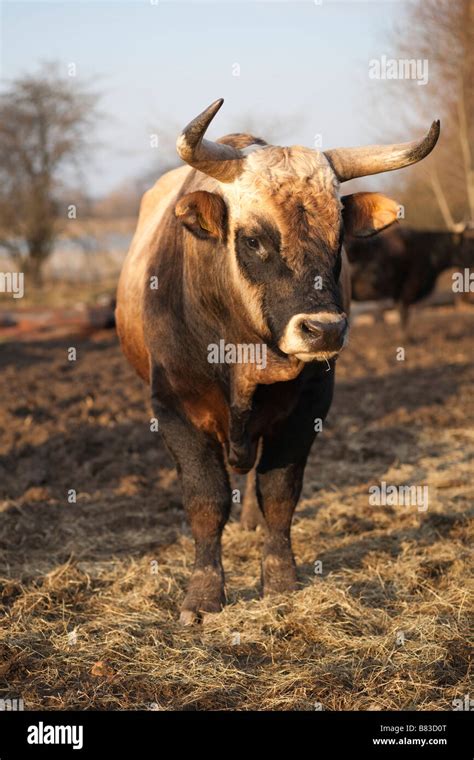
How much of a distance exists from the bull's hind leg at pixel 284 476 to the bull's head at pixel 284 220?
78 cm

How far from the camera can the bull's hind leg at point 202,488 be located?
451 cm

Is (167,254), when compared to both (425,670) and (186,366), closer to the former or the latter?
(186,366)

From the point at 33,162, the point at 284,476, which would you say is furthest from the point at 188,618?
the point at 33,162

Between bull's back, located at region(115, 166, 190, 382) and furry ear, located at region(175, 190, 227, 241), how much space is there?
879 millimetres

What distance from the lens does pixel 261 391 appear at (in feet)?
14.1

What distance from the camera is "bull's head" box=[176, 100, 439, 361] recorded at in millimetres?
3697

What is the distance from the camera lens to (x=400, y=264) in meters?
15.6

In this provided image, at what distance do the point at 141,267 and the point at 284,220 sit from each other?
6.07ft

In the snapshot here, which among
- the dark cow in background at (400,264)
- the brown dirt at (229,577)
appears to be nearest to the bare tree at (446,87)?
the dark cow in background at (400,264)

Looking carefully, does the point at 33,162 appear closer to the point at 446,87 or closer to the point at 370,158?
the point at 446,87

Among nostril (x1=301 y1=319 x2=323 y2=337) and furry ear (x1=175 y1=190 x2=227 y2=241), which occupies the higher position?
furry ear (x1=175 y1=190 x2=227 y2=241)

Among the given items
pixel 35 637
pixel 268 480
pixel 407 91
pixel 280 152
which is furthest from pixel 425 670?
pixel 407 91

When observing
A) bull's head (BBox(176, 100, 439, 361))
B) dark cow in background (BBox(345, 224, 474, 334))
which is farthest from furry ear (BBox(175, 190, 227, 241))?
dark cow in background (BBox(345, 224, 474, 334))

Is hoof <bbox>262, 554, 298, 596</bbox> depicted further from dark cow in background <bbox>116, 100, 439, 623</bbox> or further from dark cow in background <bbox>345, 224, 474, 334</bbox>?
dark cow in background <bbox>345, 224, 474, 334</bbox>
